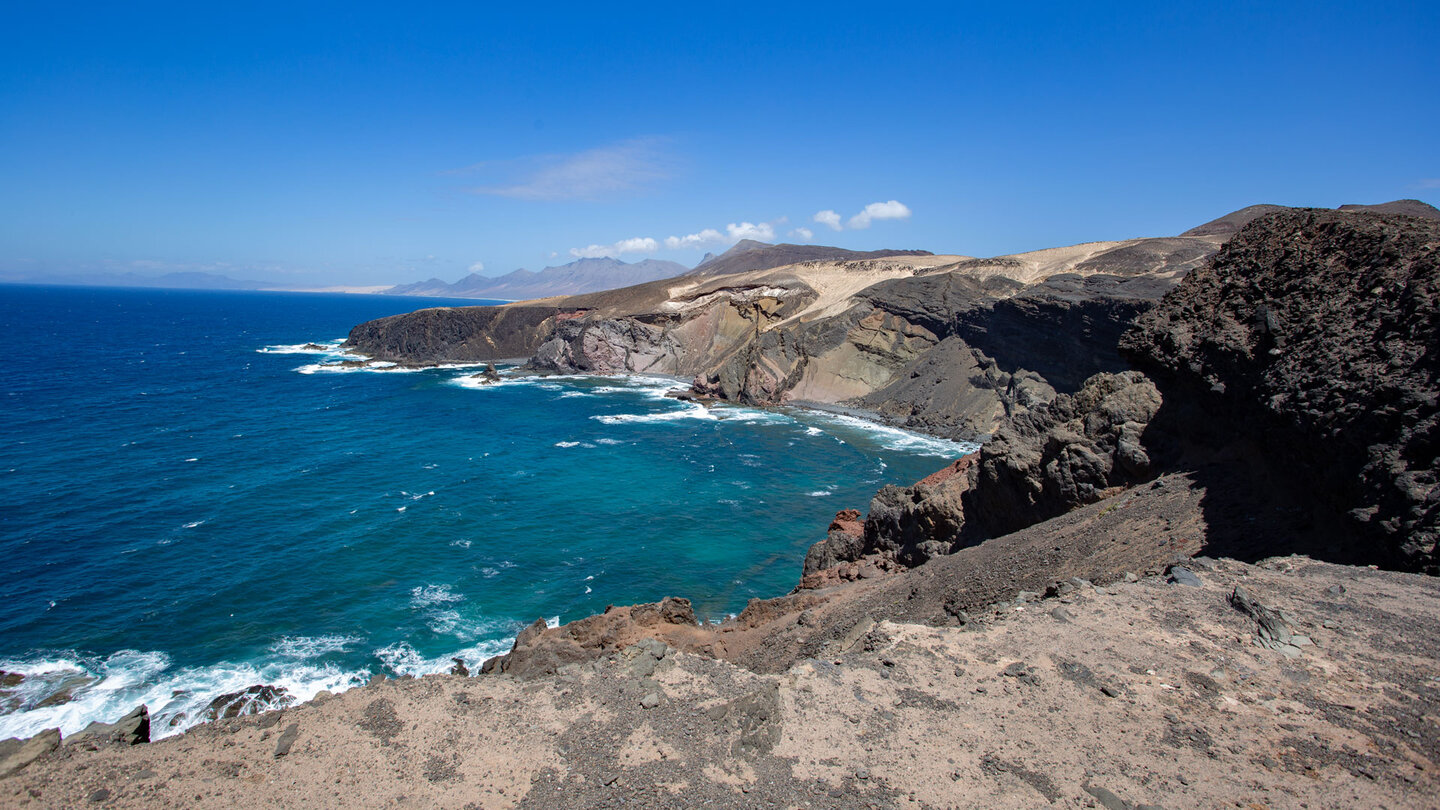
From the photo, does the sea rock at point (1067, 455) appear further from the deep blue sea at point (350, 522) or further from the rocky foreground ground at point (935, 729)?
the deep blue sea at point (350, 522)

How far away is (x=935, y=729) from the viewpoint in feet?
26.5

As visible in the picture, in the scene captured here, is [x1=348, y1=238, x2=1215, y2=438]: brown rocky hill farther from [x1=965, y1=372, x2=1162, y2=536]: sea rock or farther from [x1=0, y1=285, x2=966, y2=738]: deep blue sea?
[x1=965, y1=372, x2=1162, y2=536]: sea rock

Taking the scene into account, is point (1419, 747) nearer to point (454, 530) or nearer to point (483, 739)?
point (483, 739)

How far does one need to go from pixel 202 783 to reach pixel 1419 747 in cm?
1345

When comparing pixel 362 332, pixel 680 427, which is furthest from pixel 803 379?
pixel 362 332

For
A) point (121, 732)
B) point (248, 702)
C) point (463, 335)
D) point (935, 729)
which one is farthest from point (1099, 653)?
point (463, 335)

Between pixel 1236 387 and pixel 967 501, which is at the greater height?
pixel 1236 387

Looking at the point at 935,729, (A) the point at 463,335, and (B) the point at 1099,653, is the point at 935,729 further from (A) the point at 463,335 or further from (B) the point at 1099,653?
(A) the point at 463,335

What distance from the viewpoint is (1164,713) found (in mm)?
7781

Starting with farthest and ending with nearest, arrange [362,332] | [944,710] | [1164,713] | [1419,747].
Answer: [362,332], [944,710], [1164,713], [1419,747]

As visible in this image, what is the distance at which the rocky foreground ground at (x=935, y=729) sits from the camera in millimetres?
6988

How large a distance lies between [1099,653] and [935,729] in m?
2.81

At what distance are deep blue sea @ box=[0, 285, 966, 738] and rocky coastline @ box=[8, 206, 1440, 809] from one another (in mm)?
7114

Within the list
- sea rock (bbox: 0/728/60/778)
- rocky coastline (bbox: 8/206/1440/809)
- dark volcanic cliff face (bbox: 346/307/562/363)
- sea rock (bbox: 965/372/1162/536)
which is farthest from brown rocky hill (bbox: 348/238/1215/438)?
sea rock (bbox: 0/728/60/778)
